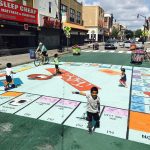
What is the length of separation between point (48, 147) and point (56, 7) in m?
41.4

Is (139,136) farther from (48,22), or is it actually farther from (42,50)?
(48,22)

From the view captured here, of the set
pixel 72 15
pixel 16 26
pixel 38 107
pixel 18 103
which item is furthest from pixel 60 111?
pixel 72 15

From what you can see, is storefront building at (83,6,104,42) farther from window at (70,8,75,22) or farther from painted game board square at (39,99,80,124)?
painted game board square at (39,99,80,124)

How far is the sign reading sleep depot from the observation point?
27.0 m

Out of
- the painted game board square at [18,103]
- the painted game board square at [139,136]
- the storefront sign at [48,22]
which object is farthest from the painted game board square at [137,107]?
the storefront sign at [48,22]

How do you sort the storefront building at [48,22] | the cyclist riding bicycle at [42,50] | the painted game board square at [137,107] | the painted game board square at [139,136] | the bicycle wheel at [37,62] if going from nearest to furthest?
1. the painted game board square at [139,136]
2. the painted game board square at [137,107]
3. the bicycle wheel at [37,62]
4. the cyclist riding bicycle at [42,50]
5. the storefront building at [48,22]

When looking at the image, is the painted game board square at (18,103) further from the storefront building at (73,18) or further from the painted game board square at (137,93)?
the storefront building at (73,18)

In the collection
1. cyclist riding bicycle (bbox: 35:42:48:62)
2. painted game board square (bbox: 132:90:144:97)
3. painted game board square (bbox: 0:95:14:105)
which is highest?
cyclist riding bicycle (bbox: 35:42:48:62)

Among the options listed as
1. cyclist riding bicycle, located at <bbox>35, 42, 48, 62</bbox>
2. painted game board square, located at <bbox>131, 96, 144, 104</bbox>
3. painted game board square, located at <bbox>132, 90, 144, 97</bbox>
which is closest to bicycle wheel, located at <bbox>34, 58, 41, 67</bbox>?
cyclist riding bicycle, located at <bbox>35, 42, 48, 62</bbox>

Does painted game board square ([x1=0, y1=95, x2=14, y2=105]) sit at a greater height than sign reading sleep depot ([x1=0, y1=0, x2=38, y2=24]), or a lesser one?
lesser

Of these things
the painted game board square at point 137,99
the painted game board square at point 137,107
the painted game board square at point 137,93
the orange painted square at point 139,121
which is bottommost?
the orange painted square at point 139,121

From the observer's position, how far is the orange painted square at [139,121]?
848cm

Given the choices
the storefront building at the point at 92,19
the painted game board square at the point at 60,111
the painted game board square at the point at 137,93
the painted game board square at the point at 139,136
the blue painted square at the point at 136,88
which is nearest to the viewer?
the painted game board square at the point at 139,136

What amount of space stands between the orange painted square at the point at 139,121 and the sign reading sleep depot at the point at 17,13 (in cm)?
2147
